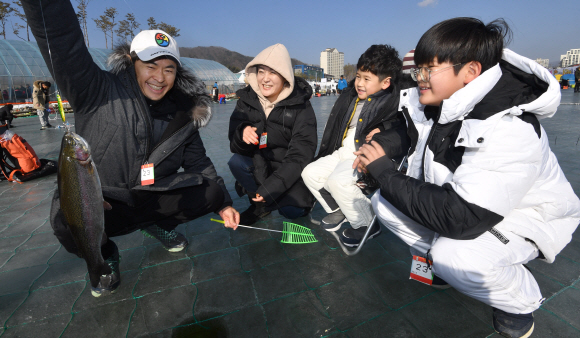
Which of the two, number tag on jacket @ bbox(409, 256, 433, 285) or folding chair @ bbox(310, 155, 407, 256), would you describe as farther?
folding chair @ bbox(310, 155, 407, 256)

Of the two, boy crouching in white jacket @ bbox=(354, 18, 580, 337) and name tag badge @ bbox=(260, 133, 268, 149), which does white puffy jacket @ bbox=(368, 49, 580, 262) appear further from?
name tag badge @ bbox=(260, 133, 268, 149)

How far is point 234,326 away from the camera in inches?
77.0

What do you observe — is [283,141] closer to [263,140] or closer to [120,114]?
[263,140]

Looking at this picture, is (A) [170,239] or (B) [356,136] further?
(B) [356,136]

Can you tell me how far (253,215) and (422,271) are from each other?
1931mm

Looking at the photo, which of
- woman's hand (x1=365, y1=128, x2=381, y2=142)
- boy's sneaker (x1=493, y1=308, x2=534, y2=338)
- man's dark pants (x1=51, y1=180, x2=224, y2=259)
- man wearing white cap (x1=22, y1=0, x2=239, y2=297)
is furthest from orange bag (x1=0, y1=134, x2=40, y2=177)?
boy's sneaker (x1=493, y1=308, x2=534, y2=338)

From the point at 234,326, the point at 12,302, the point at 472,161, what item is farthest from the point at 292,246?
the point at 12,302

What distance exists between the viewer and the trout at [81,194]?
5.08ft

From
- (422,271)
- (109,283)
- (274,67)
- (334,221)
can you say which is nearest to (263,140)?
(274,67)

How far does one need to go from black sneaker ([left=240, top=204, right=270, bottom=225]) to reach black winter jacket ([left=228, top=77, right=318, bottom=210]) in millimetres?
204

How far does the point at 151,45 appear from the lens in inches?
96.1

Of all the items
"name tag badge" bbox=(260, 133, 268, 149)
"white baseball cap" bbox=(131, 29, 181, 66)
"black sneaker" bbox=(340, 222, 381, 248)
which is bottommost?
"black sneaker" bbox=(340, 222, 381, 248)

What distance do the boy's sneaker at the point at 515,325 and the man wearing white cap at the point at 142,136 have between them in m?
2.04

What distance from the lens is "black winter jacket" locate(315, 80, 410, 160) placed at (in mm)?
2625
